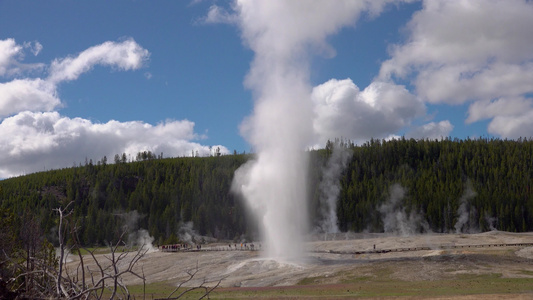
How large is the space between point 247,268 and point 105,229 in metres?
78.6

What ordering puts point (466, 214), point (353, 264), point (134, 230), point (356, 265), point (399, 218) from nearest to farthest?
point (356, 265), point (353, 264), point (466, 214), point (399, 218), point (134, 230)

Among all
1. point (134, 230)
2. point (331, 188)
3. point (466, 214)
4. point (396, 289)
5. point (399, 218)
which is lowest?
point (396, 289)

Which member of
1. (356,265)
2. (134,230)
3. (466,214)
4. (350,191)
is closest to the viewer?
(356,265)

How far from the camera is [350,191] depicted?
475 feet

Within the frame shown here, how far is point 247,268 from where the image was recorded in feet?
200

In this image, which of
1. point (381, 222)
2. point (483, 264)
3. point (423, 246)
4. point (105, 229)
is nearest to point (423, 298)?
point (483, 264)

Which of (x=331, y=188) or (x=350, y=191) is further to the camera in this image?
(x=331, y=188)

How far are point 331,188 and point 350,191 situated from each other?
9.94 metres

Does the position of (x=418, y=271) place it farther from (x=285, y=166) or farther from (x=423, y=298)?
(x=285, y=166)

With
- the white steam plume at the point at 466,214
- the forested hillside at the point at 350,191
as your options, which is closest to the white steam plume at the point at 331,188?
the forested hillside at the point at 350,191

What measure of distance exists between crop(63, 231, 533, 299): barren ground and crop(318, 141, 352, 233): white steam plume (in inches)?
2116

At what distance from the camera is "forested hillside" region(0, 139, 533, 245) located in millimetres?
127688

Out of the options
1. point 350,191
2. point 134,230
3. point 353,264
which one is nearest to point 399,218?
point 350,191

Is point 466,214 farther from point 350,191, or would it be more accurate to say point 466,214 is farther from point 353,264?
point 353,264
